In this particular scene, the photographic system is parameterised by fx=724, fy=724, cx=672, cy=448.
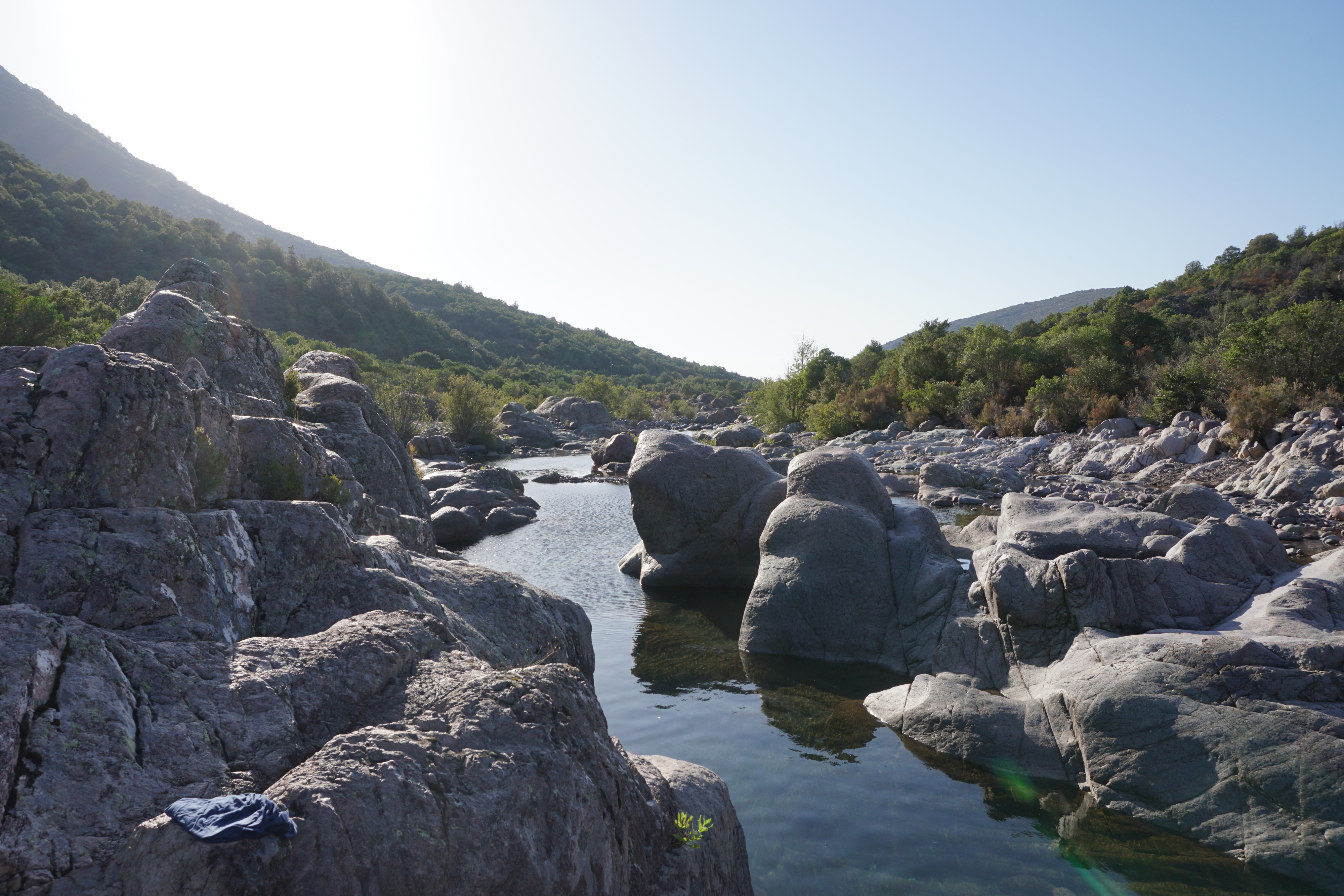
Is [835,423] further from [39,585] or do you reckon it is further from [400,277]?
[400,277]

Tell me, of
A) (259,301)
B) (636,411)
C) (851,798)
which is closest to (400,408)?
(851,798)

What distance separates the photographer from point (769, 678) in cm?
1139

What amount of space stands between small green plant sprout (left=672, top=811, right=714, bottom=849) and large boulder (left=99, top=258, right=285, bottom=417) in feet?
17.7

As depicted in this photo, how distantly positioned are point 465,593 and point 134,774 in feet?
12.6

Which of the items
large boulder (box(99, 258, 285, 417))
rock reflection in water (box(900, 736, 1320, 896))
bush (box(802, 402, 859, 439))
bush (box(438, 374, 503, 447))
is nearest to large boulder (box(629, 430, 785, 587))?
rock reflection in water (box(900, 736, 1320, 896))

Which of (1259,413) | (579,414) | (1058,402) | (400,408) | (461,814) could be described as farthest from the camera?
(579,414)

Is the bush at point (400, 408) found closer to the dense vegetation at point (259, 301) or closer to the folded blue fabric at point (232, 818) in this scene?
the dense vegetation at point (259, 301)

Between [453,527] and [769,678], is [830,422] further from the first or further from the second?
[769,678]

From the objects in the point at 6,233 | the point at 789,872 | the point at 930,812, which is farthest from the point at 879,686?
the point at 6,233

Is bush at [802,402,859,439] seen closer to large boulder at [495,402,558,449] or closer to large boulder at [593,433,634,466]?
large boulder at [593,433,634,466]

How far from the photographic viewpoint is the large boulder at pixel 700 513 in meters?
16.6

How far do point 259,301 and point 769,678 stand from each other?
8747 centimetres

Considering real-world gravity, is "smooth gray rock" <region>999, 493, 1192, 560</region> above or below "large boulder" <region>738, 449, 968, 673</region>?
above

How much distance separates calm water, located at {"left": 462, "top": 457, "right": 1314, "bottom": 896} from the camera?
6.52 meters
